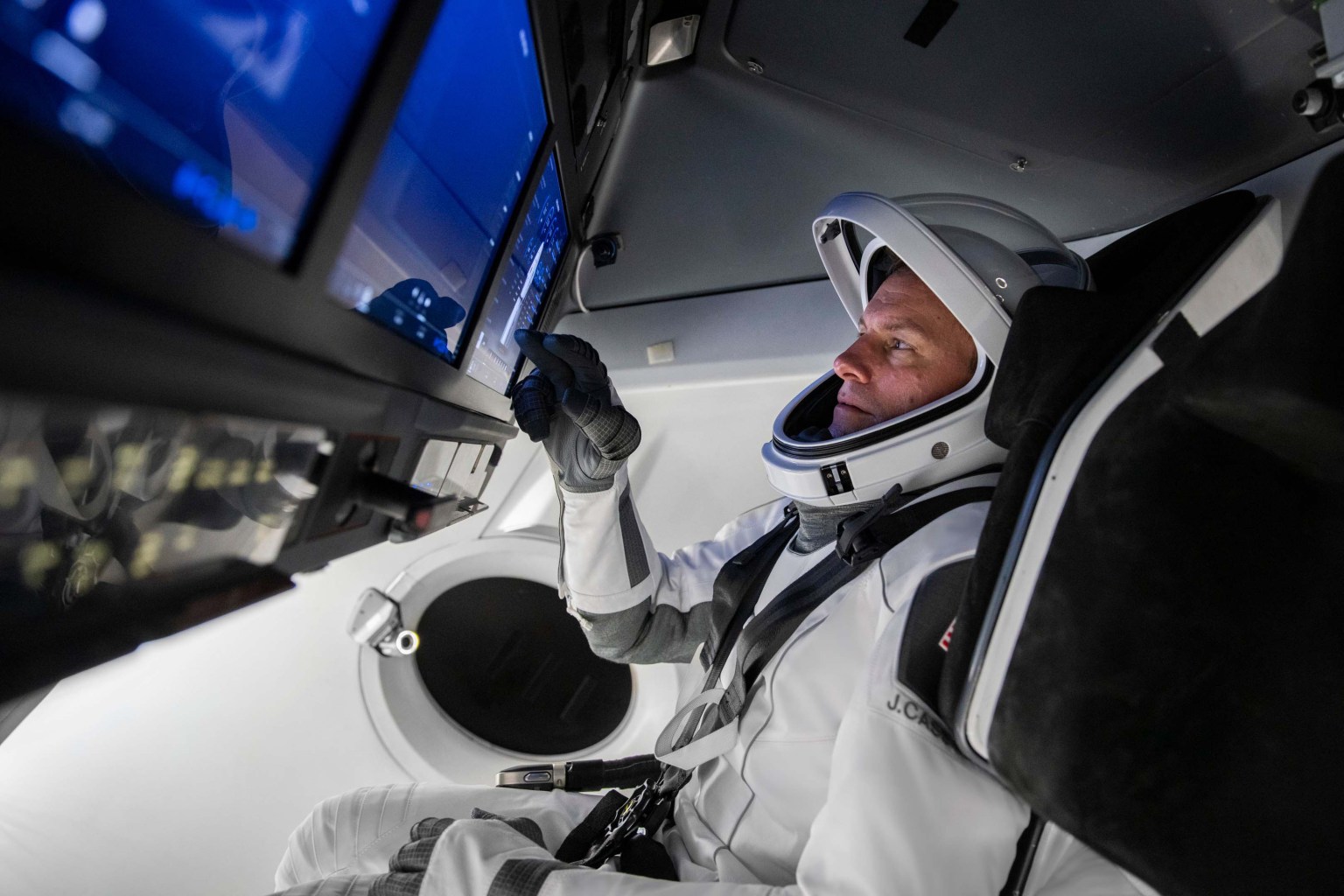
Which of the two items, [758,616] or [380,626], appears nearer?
[758,616]

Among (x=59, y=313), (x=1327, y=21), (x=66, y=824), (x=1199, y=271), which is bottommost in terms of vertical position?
(x=66, y=824)

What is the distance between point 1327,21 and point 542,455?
6.62 ft

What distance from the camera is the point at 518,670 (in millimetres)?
2480

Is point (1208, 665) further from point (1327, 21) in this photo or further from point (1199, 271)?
point (1327, 21)

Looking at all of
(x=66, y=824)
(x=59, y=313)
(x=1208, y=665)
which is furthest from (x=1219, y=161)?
(x=66, y=824)

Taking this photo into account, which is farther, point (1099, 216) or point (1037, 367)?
point (1099, 216)

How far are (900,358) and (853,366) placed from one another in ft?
0.31

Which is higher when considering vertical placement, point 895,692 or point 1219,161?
point 1219,161

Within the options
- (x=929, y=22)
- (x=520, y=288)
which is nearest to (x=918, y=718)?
(x=520, y=288)

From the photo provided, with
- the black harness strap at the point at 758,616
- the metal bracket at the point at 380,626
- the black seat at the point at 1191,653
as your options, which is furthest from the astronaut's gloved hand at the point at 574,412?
the metal bracket at the point at 380,626

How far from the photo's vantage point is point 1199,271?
0.79 meters

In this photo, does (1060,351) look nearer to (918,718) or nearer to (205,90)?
(918,718)

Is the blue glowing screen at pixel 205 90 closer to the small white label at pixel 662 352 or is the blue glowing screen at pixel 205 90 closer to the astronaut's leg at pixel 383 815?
the astronaut's leg at pixel 383 815

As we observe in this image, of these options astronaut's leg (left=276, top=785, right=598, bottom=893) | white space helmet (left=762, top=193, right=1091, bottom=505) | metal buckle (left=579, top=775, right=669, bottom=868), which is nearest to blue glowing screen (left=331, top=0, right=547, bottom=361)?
white space helmet (left=762, top=193, right=1091, bottom=505)
